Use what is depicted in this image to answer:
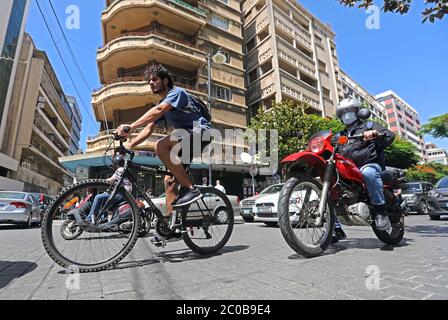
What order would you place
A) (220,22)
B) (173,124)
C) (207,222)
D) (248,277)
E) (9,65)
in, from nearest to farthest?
(248,277), (173,124), (207,222), (220,22), (9,65)

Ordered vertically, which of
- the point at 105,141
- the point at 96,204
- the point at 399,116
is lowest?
the point at 96,204

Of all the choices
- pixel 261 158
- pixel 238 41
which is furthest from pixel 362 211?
pixel 238 41

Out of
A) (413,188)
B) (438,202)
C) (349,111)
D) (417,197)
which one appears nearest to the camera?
(349,111)

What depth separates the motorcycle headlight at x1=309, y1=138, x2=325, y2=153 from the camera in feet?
10.8

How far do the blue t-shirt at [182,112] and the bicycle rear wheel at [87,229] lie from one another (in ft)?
3.15

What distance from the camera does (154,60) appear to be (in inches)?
899

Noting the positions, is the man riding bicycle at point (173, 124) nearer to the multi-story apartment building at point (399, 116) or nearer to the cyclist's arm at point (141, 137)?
the cyclist's arm at point (141, 137)

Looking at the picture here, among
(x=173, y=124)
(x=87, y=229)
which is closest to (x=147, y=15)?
(x=173, y=124)

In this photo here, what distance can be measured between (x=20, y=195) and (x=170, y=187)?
36.9 ft

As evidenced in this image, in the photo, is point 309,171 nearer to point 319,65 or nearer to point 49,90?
point 319,65

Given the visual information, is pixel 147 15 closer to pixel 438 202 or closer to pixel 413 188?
pixel 413 188

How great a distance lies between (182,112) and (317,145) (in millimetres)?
1591

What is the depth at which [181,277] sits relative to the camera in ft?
7.73

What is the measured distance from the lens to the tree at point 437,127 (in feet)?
71.8
